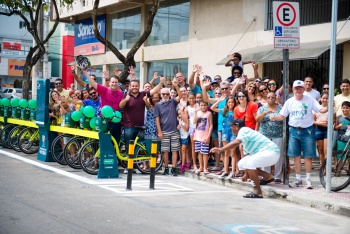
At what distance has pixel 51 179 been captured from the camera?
34.6 feet

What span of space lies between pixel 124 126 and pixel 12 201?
13.8 feet

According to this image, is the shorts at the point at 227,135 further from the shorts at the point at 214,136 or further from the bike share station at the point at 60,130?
the bike share station at the point at 60,130

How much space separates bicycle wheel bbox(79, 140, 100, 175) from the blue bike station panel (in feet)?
6.76

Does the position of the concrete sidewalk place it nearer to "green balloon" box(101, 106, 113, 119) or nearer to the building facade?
"green balloon" box(101, 106, 113, 119)

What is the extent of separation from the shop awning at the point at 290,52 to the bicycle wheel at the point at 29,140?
6.77m

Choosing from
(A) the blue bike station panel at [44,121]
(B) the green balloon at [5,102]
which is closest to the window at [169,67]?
(B) the green balloon at [5,102]

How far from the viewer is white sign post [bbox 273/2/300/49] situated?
32.6 ft

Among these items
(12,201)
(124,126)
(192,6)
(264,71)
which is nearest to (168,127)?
(124,126)

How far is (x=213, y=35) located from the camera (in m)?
19.9

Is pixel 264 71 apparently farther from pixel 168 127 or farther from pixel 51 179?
pixel 51 179

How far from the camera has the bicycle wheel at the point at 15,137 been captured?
15.2 meters

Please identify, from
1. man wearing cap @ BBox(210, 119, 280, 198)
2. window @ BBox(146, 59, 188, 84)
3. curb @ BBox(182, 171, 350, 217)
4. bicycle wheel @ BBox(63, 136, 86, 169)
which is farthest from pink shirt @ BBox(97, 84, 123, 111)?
window @ BBox(146, 59, 188, 84)

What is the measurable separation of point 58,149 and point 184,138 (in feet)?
10.6

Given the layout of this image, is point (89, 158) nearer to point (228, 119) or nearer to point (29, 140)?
point (228, 119)
